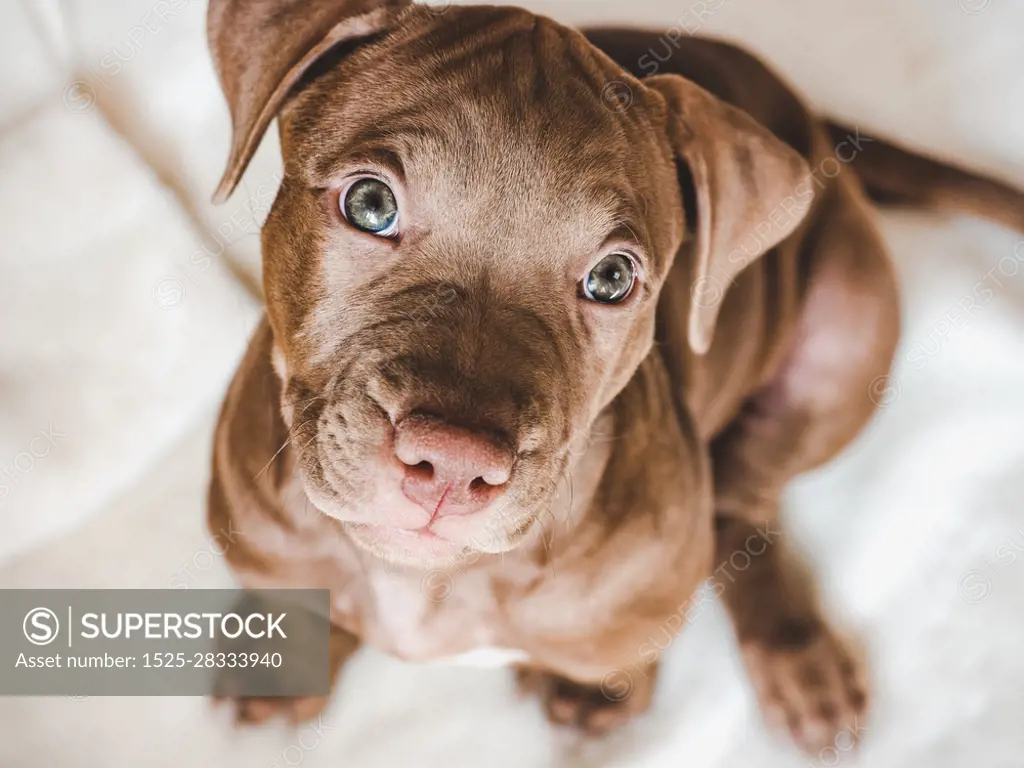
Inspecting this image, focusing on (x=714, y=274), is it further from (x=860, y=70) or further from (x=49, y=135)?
(x=49, y=135)

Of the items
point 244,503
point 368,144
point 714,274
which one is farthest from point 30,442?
point 714,274

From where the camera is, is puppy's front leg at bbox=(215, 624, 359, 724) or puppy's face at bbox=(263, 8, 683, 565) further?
puppy's front leg at bbox=(215, 624, 359, 724)

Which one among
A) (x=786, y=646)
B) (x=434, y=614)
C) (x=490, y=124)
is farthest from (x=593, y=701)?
(x=490, y=124)

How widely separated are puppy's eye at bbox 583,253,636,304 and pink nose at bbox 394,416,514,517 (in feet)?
1.26

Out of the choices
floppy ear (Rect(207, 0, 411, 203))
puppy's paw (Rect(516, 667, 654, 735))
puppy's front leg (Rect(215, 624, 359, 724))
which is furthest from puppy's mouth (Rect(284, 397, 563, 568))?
puppy's paw (Rect(516, 667, 654, 735))

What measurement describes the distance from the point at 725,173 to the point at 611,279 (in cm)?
34

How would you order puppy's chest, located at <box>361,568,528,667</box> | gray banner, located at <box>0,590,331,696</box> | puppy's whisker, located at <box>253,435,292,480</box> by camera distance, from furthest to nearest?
gray banner, located at <box>0,590,331,696</box>, puppy's chest, located at <box>361,568,528,667</box>, puppy's whisker, located at <box>253,435,292,480</box>

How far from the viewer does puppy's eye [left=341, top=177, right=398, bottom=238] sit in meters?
1.52

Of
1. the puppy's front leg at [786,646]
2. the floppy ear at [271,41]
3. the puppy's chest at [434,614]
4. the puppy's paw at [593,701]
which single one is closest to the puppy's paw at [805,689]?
the puppy's front leg at [786,646]

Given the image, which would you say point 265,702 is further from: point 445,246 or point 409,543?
point 445,246

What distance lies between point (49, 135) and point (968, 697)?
9.99 feet

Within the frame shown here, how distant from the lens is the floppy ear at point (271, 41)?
1646 millimetres

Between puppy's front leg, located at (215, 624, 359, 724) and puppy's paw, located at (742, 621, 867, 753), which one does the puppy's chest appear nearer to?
puppy's front leg, located at (215, 624, 359, 724)

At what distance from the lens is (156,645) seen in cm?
250
